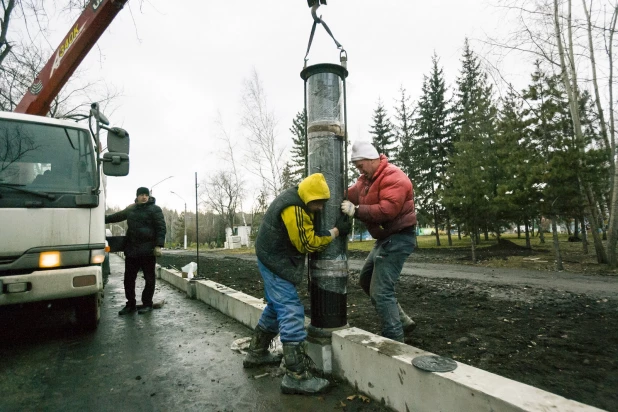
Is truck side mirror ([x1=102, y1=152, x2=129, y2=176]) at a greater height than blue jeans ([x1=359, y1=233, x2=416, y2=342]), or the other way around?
truck side mirror ([x1=102, y1=152, x2=129, y2=176])

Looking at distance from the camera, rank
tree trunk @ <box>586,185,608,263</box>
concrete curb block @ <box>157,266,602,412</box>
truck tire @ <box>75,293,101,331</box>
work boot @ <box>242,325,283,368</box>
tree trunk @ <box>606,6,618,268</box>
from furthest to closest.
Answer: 1. tree trunk @ <box>586,185,608,263</box>
2. tree trunk @ <box>606,6,618,268</box>
3. truck tire @ <box>75,293,101,331</box>
4. work boot @ <box>242,325,283,368</box>
5. concrete curb block @ <box>157,266,602,412</box>

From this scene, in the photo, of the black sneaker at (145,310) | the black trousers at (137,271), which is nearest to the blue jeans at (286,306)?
the black trousers at (137,271)

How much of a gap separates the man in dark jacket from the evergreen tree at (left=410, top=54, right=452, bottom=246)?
2357 cm

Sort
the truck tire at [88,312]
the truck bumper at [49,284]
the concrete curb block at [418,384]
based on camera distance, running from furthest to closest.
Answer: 1. the truck tire at [88,312]
2. the truck bumper at [49,284]
3. the concrete curb block at [418,384]

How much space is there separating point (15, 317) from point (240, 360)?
4814 millimetres

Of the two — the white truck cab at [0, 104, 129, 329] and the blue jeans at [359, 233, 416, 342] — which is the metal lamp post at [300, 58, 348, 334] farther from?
the white truck cab at [0, 104, 129, 329]

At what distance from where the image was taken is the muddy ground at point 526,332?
109 inches

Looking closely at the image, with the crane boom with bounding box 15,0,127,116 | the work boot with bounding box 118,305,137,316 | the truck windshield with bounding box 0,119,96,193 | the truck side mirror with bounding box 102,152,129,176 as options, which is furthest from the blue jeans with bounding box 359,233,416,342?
the crane boom with bounding box 15,0,127,116

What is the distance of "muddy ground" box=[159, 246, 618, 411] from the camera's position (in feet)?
9.12

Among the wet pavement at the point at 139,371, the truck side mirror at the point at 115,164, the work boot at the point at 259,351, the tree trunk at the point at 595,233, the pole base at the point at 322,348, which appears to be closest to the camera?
the wet pavement at the point at 139,371

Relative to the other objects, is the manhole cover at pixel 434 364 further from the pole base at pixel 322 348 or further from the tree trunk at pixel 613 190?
the tree trunk at pixel 613 190

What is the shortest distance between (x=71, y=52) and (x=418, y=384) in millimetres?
6869

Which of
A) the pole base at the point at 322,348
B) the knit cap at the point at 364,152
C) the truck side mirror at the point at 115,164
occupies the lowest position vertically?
the pole base at the point at 322,348

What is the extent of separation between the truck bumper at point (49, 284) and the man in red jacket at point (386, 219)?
3104 mm
